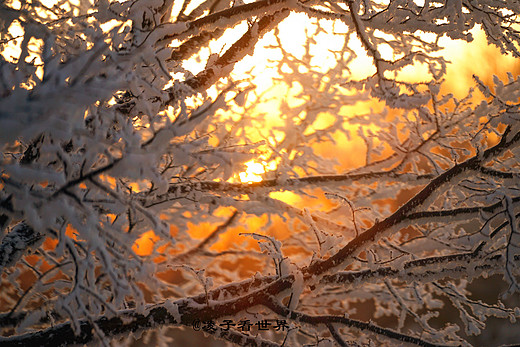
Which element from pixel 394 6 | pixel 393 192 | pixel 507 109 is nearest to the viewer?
pixel 507 109

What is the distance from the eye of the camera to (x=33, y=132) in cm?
114

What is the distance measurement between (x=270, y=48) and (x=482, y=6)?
1.85 metres

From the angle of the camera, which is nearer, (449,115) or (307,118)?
(449,115)

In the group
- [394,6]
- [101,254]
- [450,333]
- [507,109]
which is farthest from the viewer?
[450,333]

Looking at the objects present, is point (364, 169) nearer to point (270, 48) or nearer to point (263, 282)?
point (270, 48)

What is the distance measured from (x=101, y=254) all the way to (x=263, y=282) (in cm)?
141

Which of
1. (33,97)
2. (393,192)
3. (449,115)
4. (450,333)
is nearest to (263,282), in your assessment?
(450,333)

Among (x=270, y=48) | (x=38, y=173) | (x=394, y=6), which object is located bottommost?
(x=38, y=173)

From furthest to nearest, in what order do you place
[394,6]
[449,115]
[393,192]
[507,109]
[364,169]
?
1. [393,192]
2. [364,169]
3. [449,115]
4. [394,6]
5. [507,109]

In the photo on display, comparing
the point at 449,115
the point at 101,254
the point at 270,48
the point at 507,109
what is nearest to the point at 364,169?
the point at 449,115

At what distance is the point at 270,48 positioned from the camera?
Answer: 3938 millimetres

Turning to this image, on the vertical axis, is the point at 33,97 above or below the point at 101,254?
above

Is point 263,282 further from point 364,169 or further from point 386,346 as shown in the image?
point 364,169

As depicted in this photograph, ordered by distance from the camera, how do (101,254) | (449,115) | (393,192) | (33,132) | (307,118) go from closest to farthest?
1. (33,132)
2. (101,254)
3. (449,115)
4. (393,192)
5. (307,118)
